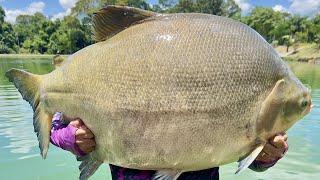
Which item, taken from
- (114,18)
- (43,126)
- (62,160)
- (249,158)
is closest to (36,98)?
(43,126)

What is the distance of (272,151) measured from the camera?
8.41ft

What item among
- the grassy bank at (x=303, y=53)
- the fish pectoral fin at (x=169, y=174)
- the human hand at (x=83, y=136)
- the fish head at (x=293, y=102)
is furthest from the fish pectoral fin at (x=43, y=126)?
the grassy bank at (x=303, y=53)

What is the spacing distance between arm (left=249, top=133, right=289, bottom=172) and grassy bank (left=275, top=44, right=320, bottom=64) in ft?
168

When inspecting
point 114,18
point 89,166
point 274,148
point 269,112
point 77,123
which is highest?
point 114,18

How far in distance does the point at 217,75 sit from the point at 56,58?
3.35ft

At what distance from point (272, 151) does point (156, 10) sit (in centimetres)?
8574

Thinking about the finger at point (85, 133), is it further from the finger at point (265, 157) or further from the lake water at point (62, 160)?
the lake water at point (62, 160)

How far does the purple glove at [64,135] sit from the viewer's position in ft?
8.66

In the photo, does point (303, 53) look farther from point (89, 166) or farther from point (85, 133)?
point (85, 133)

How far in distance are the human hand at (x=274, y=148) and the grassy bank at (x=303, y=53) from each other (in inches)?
2022

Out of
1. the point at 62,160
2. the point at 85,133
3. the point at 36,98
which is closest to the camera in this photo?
the point at 85,133

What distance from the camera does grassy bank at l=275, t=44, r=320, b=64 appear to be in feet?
181

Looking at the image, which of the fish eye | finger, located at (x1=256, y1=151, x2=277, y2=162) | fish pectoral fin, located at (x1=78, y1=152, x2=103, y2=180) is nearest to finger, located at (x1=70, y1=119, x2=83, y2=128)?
fish pectoral fin, located at (x1=78, y1=152, x2=103, y2=180)

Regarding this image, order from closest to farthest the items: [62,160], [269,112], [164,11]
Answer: [269,112] < [62,160] < [164,11]
